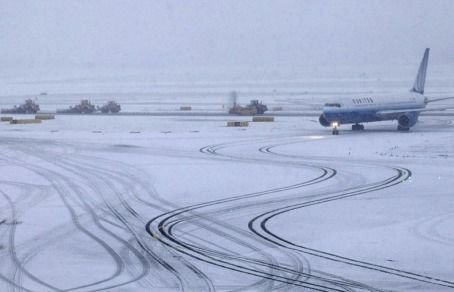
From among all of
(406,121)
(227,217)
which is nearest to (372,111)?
(406,121)

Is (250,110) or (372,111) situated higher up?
(372,111)

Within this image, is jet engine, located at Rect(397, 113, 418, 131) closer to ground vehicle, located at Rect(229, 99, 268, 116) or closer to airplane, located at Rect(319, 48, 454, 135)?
airplane, located at Rect(319, 48, 454, 135)

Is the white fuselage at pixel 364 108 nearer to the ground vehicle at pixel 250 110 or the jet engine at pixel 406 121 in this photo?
the jet engine at pixel 406 121

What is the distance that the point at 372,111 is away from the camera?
68.1 metres

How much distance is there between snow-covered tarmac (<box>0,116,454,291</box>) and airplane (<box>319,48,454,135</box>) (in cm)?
1105

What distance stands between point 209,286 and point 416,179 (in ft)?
69.6

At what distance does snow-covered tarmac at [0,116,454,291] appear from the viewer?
1912 centimetres

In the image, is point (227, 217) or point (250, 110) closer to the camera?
point (227, 217)

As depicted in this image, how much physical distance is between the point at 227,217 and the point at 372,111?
141 feet

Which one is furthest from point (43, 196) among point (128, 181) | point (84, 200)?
point (128, 181)

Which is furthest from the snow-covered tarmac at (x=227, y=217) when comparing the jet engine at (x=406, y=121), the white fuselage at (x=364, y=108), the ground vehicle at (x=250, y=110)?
the ground vehicle at (x=250, y=110)

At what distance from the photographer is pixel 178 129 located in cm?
7294

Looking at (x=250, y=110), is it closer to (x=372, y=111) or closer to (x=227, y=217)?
(x=372, y=111)

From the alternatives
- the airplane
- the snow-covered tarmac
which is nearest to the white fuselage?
the airplane
